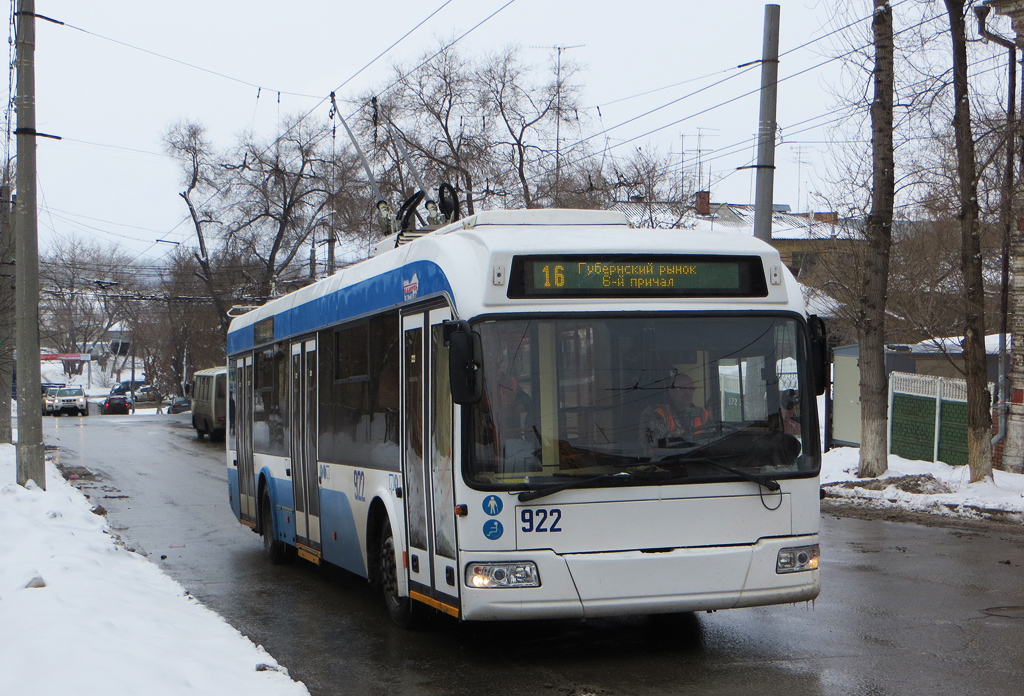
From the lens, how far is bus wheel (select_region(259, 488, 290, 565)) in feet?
37.9

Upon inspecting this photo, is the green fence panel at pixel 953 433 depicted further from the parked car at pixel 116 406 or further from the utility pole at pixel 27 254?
the parked car at pixel 116 406

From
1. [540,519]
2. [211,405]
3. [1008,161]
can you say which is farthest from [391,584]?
[211,405]

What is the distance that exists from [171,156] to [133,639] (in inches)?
1962

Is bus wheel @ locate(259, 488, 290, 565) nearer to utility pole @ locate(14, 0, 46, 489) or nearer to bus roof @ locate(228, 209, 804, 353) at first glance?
utility pole @ locate(14, 0, 46, 489)

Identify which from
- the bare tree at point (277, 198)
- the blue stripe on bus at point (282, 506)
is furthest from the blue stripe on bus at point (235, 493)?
the bare tree at point (277, 198)

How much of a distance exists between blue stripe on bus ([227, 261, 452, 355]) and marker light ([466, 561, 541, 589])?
1.68 m

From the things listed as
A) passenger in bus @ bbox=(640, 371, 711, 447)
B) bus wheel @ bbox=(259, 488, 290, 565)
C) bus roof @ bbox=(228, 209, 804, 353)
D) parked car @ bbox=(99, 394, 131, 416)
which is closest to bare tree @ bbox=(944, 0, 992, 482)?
bus roof @ bbox=(228, 209, 804, 353)

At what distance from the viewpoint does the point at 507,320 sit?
658 cm

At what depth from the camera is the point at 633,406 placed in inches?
256

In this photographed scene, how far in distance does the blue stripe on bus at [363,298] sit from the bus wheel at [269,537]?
1838 mm

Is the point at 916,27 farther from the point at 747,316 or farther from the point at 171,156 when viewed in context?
the point at 171,156

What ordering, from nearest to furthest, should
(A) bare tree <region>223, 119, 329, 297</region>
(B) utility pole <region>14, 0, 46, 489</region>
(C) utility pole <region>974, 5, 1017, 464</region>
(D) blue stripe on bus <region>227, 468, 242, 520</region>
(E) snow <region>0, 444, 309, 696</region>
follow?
(E) snow <region>0, 444, 309, 696</region>
(D) blue stripe on bus <region>227, 468, 242, 520</region>
(B) utility pole <region>14, 0, 46, 489</region>
(C) utility pole <region>974, 5, 1017, 464</region>
(A) bare tree <region>223, 119, 329, 297</region>

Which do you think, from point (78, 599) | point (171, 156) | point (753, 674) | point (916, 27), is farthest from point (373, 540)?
point (171, 156)

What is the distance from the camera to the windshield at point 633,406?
6.45 metres
